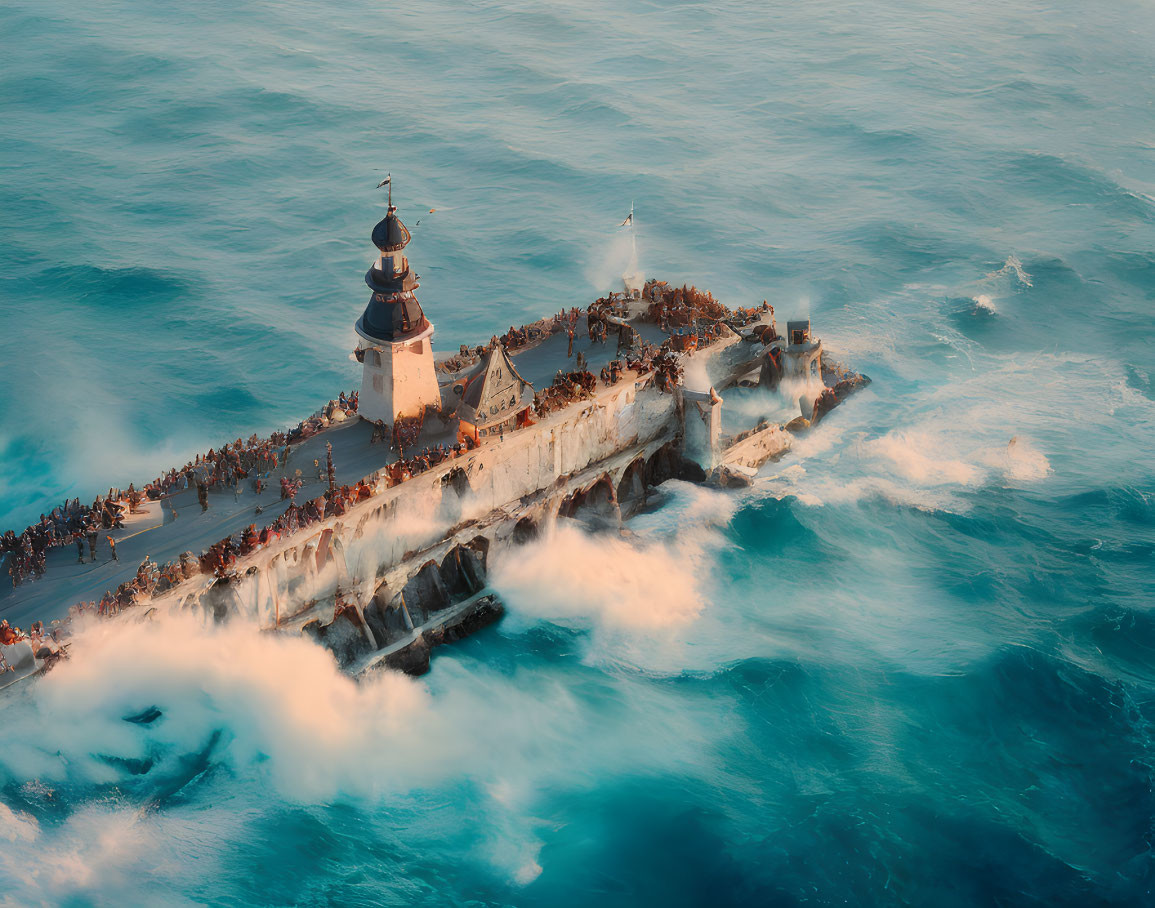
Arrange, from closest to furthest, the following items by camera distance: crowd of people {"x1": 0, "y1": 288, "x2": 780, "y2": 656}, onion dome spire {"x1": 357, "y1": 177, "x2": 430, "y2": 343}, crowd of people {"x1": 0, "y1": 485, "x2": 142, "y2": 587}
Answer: crowd of people {"x1": 0, "y1": 288, "x2": 780, "y2": 656} < crowd of people {"x1": 0, "y1": 485, "x2": 142, "y2": 587} < onion dome spire {"x1": 357, "y1": 177, "x2": 430, "y2": 343}

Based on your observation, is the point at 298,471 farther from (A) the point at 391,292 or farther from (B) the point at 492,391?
(B) the point at 492,391

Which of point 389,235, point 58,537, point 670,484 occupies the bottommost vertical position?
point 670,484

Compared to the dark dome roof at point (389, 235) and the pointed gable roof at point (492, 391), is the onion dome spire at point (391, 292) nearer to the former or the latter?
the dark dome roof at point (389, 235)

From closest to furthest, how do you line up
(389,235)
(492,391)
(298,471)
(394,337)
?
(389,235) < (298,471) < (394,337) < (492,391)

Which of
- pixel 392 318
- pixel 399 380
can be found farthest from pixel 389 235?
pixel 399 380

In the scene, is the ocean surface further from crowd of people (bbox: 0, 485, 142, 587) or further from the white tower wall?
the white tower wall

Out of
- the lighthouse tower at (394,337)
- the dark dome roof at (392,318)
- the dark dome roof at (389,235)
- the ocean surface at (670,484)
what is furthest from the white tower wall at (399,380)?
the ocean surface at (670,484)

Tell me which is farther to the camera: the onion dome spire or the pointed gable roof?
the pointed gable roof

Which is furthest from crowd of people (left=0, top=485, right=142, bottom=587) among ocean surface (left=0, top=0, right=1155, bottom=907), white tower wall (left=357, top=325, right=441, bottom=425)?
white tower wall (left=357, top=325, right=441, bottom=425)
